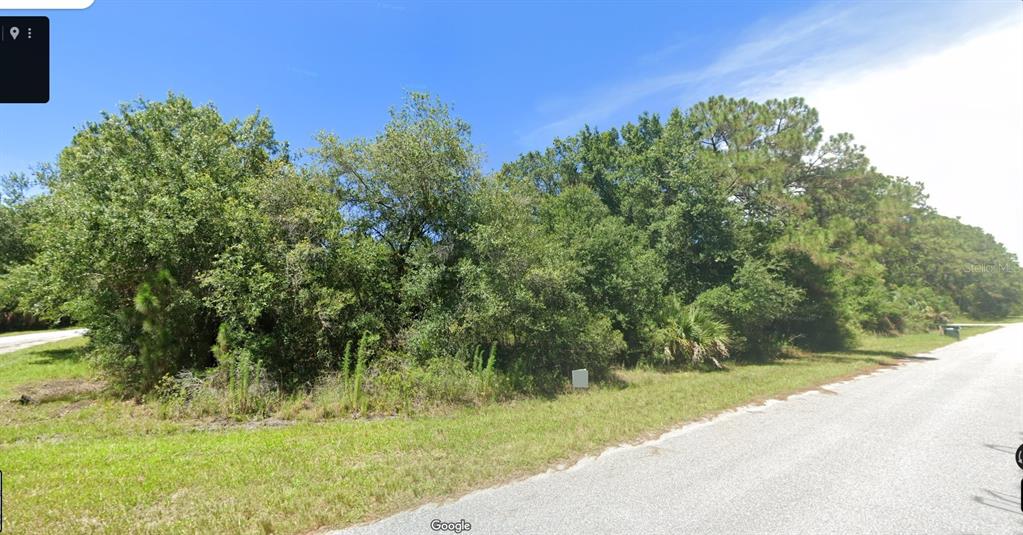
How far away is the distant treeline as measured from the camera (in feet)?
30.2

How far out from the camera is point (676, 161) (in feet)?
58.4

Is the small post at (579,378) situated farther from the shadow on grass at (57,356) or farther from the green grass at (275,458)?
the shadow on grass at (57,356)

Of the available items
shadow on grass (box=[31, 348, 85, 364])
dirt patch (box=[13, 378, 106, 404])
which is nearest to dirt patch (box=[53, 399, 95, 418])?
dirt patch (box=[13, 378, 106, 404])

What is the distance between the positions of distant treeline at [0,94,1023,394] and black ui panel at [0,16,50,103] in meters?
6.44

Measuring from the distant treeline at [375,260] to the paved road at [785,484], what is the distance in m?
4.75

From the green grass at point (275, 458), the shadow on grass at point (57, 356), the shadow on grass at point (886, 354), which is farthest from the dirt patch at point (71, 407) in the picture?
the shadow on grass at point (886, 354)

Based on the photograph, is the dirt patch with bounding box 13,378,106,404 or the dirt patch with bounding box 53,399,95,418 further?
the dirt patch with bounding box 13,378,106,404

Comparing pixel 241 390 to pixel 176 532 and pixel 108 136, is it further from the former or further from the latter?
pixel 108 136

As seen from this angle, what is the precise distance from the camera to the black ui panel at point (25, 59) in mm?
2705

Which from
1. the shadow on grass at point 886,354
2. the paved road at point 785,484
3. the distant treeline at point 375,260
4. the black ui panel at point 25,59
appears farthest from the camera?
the shadow on grass at point 886,354

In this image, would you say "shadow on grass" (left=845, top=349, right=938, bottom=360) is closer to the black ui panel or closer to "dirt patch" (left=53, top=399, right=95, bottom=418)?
the black ui panel

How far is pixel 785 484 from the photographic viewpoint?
4.48 meters

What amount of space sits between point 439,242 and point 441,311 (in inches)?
73.5

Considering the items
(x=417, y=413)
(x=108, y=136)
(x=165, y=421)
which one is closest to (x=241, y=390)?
(x=165, y=421)
